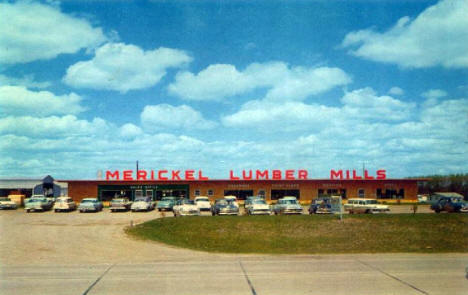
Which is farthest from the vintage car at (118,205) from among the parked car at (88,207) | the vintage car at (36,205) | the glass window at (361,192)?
the glass window at (361,192)

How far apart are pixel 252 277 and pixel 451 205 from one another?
28.8m

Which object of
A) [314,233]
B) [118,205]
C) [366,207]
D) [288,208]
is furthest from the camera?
[118,205]

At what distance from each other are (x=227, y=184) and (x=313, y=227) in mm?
31410

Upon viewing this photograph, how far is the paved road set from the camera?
1090cm

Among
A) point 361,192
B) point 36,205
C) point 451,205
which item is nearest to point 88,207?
point 36,205

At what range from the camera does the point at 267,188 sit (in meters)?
56.9

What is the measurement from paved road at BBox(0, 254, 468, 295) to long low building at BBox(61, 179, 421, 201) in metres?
39.6

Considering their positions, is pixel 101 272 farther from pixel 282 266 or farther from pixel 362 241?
pixel 362 241

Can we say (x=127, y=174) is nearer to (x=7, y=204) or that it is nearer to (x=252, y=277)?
(x=7, y=204)

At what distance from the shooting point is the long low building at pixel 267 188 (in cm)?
5628

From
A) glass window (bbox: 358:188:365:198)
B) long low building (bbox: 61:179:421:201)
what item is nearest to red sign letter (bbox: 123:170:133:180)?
long low building (bbox: 61:179:421:201)

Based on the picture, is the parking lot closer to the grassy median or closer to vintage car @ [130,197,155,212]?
the grassy median

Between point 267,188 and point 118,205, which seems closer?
point 118,205

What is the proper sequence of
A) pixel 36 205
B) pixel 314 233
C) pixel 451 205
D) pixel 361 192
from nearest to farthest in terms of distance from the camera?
1. pixel 314 233
2. pixel 451 205
3. pixel 36 205
4. pixel 361 192
